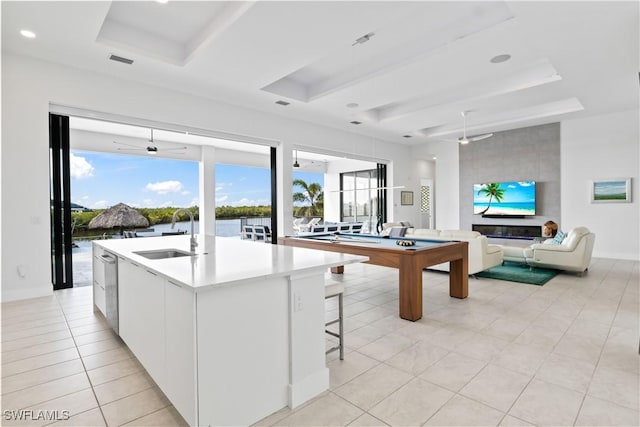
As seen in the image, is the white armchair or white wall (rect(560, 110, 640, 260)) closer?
the white armchair

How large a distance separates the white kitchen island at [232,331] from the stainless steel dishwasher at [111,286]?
20.4 inches

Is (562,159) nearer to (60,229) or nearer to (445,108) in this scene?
(445,108)

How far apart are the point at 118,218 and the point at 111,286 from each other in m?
6.78

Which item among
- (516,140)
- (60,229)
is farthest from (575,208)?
(60,229)

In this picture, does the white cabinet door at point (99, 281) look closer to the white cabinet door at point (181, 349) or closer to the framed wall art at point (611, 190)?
the white cabinet door at point (181, 349)

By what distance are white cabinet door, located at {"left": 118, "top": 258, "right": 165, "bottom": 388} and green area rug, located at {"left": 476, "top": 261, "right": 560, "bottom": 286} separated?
16.8ft

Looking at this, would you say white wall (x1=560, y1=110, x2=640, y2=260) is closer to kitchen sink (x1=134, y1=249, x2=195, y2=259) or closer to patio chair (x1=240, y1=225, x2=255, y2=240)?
patio chair (x1=240, y1=225, x2=255, y2=240)

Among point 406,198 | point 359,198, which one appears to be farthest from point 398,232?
point 359,198

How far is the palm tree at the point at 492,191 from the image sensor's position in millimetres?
8555

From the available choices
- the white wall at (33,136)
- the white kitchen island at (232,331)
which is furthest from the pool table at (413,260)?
the white wall at (33,136)

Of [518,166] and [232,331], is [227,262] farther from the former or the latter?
[518,166]

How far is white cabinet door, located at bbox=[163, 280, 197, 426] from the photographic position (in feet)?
5.21

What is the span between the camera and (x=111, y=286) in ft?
9.34

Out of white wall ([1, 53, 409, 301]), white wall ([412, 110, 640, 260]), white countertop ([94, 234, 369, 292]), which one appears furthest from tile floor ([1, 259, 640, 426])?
white wall ([412, 110, 640, 260])
